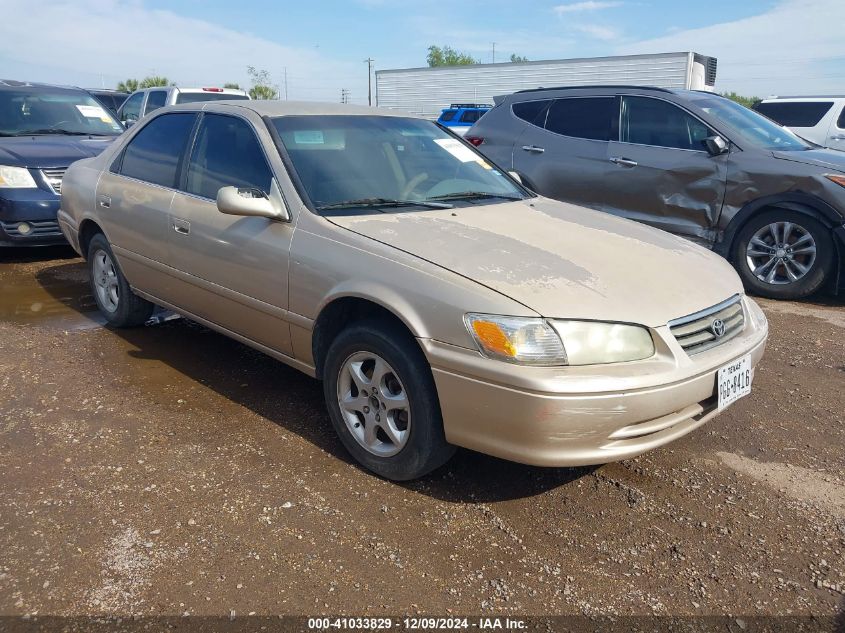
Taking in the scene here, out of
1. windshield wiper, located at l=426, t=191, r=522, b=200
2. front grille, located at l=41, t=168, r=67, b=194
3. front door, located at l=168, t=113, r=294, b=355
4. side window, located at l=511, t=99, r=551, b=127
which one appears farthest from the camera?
side window, located at l=511, t=99, r=551, b=127

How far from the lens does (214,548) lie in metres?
2.61

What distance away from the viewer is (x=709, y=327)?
2914mm

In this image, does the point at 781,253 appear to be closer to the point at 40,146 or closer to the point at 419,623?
the point at 419,623

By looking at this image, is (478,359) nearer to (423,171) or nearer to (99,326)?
(423,171)

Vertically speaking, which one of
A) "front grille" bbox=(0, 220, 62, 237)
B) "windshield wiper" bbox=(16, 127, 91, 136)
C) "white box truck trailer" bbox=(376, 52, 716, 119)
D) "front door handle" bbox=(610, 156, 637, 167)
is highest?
"white box truck trailer" bbox=(376, 52, 716, 119)

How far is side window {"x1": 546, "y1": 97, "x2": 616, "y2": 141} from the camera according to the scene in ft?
23.1

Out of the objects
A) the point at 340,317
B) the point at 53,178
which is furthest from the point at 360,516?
the point at 53,178

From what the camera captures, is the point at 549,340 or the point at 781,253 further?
the point at 781,253

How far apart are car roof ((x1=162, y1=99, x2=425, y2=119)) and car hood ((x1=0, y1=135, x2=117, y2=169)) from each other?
334 centimetres

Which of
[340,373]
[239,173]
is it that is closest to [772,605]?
[340,373]

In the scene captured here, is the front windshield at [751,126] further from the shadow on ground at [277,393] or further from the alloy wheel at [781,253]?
the shadow on ground at [277,393]

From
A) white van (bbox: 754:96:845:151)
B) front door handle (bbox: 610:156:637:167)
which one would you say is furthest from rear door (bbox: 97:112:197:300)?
white van (bbox: 754:96:845:151)

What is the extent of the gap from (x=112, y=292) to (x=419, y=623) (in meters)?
3.76

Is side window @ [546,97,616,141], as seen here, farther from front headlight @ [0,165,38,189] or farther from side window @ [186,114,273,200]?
front headlight @ [0,165,38,189]
